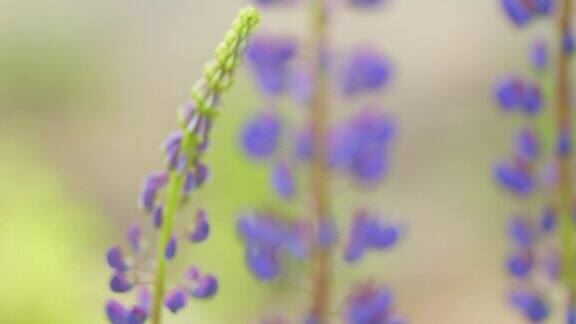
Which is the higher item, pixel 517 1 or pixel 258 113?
pixel 517 1

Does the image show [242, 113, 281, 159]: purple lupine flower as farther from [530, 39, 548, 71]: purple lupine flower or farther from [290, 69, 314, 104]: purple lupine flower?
[530, 39, 548, 71]: purple lupine flower

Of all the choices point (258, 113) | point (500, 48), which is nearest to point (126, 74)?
point (500, 48)

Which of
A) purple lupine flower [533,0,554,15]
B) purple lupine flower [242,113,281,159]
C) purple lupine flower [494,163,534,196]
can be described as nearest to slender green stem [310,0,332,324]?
purple lupine flower [242,113,281,159]

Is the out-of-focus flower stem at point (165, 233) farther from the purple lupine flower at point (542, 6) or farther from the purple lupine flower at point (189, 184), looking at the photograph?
the purple lupine flower at point (542, 6)

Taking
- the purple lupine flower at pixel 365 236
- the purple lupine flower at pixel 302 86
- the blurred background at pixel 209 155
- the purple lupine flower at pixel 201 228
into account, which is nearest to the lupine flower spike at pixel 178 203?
the purple lupine flower at pixel 201 228

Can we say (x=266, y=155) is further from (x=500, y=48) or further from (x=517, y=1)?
(x=500, y=48)
